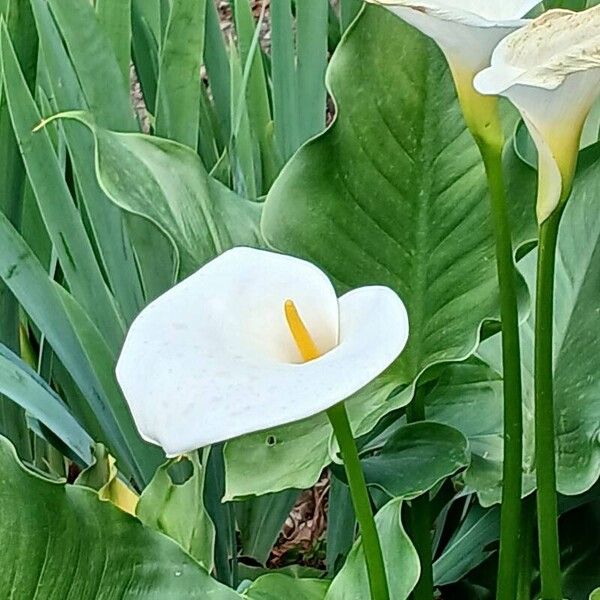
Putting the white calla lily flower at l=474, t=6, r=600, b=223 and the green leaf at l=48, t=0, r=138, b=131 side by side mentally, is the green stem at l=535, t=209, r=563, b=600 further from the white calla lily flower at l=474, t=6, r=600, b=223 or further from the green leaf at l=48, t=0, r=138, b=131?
the green leaf at l=48, t=0, r=138, b=131

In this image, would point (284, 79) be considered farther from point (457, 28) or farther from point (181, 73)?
point (457, 28)

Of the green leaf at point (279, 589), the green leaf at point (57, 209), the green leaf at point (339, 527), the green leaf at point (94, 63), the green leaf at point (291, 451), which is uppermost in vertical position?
the green leaf at point (94, 63)

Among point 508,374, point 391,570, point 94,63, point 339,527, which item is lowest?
point 339,527

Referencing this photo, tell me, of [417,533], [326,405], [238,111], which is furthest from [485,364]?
[326,405]

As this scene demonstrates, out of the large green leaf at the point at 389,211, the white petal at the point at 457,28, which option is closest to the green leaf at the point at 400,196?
the large green leaf at the point at 389,211

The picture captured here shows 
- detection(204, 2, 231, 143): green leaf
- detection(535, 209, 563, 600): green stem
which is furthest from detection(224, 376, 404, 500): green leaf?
detection(204, 2, 231, 143): green leaf

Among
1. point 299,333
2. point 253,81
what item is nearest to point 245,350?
point 299,333

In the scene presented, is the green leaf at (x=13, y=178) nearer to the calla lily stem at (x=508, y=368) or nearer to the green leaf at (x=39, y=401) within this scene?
the green leaf at (x=39, y=401)
